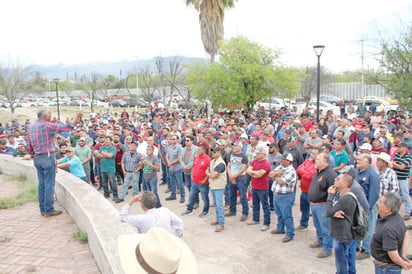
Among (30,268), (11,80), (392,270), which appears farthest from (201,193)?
(11,80)

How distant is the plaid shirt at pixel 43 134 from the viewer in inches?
204

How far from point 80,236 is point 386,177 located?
500cm

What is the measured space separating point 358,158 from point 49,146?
198 inches

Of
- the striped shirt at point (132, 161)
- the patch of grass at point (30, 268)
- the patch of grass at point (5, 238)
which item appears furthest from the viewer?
the striped shirt at point (132, 161)

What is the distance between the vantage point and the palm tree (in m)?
23.6

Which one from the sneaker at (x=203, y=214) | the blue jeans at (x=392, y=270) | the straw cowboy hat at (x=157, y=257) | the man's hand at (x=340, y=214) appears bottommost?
the sneaker at (x=203, y=214)

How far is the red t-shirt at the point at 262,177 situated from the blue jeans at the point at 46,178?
3743 mm

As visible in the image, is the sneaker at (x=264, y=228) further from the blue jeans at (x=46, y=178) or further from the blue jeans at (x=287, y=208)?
the blue jeans at (x=46, y=178)

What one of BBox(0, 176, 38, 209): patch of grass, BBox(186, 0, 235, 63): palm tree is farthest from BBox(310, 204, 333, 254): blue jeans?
BBox(186, 0, 235, 63): palm tree

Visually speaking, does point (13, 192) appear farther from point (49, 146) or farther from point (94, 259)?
point (94, 259)

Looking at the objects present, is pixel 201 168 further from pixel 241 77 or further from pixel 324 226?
pixel 241 77

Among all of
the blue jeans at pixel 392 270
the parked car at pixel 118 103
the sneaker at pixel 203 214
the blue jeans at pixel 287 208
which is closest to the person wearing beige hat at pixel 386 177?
the blue jeans at pixel 287 208

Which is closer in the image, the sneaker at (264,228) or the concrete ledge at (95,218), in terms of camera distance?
the concrete ledge at (95,218)

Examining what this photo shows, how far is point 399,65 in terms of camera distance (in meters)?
17.4
